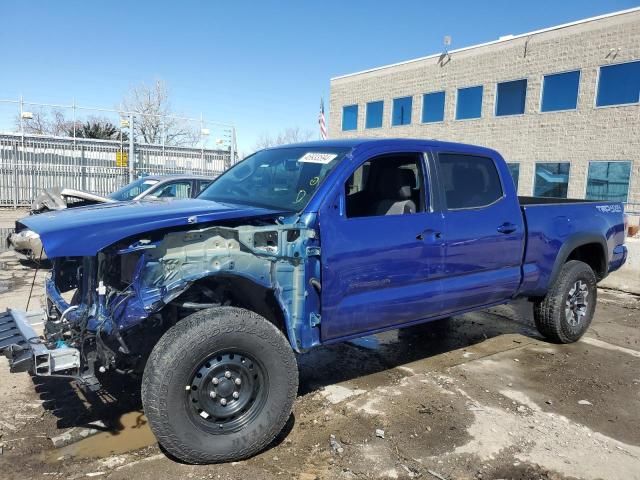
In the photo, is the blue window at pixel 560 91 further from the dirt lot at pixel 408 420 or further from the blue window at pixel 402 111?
the dirt lot at pixel 408 420

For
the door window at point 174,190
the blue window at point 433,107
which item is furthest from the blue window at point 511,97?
the door window at point 174,190

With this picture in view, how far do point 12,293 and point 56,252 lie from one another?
479 cm

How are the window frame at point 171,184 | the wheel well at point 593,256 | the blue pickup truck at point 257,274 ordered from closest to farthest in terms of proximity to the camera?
1. the blue pickup truck at point 257,274
2. the wheel well at point 593,256
3. the window frame at point 171,184

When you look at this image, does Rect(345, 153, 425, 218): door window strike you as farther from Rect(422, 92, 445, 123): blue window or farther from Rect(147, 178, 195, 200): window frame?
Rect(422, 92, 445, 123): blue window

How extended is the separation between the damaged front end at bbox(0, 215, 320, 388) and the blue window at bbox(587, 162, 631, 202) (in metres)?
17.4

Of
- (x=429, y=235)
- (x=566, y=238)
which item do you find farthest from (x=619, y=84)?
(x=429, y=235)

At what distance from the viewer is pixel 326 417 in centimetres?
373

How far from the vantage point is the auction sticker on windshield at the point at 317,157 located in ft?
12.6

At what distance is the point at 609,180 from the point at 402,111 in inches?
389

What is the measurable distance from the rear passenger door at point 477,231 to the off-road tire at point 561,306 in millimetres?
782

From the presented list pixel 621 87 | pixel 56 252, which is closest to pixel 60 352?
pixel 56 252

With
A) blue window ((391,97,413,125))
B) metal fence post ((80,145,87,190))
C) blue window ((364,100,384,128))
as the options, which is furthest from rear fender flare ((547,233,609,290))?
blue window ((364,100,384,128))

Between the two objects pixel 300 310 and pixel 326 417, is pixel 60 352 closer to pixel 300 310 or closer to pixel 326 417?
pixel 300 310

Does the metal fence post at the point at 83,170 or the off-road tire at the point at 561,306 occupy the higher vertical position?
the metal fence post at the point at 83,170
